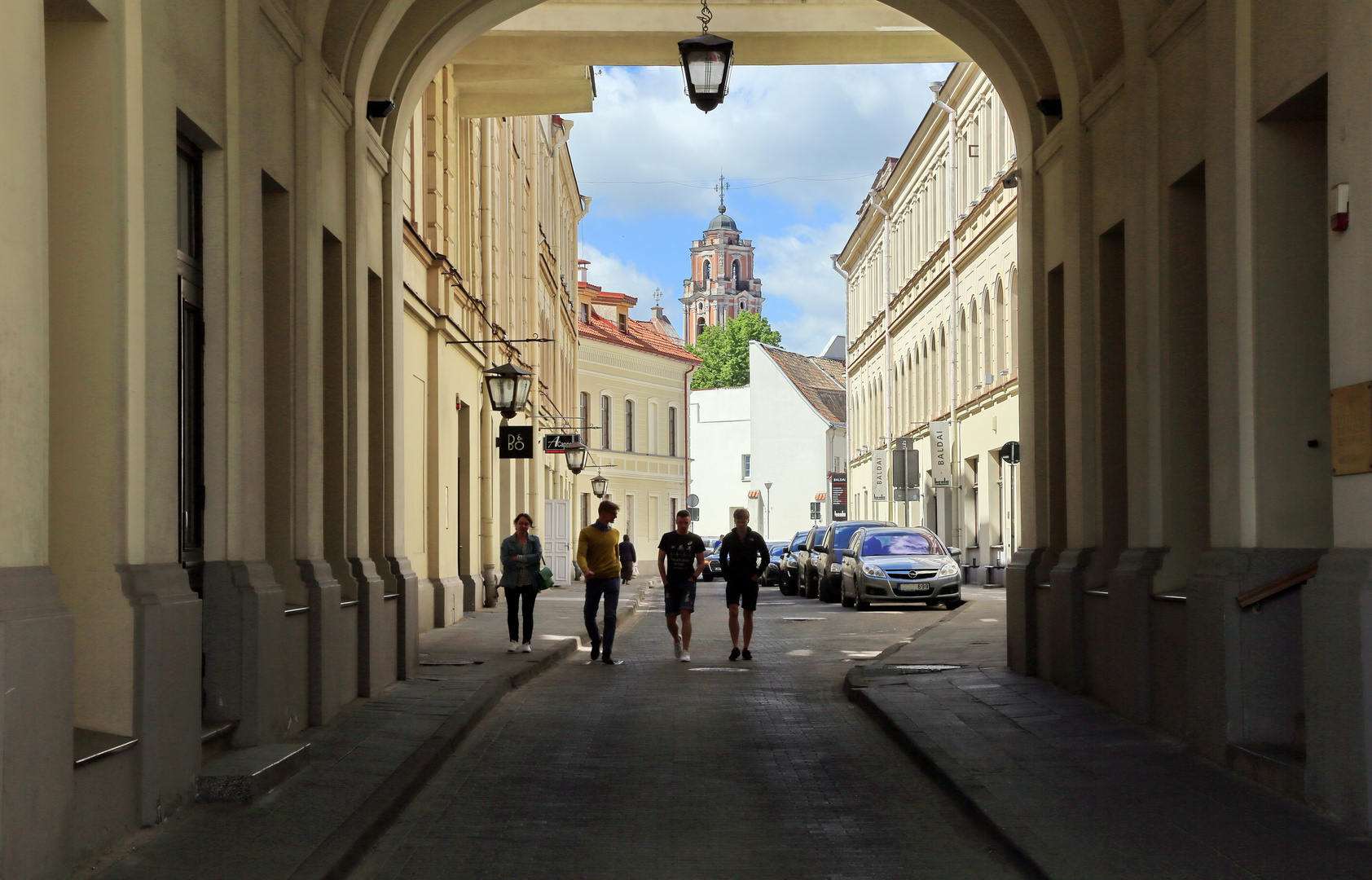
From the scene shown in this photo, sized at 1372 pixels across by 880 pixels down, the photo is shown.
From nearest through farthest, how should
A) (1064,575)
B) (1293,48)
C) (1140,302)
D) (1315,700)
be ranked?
(1315,700), (1293,48), (1140,302), (1064,575)

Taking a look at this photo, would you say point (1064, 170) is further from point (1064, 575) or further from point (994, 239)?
point (994, 239)

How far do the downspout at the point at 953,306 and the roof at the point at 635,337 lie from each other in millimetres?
19745

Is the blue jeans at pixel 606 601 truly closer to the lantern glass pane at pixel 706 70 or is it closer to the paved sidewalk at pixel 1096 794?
the paved sidewalk at pixel 1096 794

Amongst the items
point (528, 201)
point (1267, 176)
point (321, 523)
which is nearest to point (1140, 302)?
point (1267, 176)

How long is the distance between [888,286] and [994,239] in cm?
1692

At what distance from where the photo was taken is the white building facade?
8288 centimetres

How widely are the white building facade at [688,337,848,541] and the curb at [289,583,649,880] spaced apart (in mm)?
68772

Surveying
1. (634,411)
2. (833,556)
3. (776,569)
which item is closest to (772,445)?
(634,411)

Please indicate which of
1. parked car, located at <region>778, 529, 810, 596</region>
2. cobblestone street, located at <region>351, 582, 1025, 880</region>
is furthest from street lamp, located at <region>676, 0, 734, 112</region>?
parked car, located at <region>778, 529, 810, 596</region>

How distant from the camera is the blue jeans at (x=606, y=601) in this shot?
16516 mm

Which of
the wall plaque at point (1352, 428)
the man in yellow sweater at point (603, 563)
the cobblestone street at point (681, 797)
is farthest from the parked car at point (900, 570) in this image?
the wall plaque at point (1352, 428)

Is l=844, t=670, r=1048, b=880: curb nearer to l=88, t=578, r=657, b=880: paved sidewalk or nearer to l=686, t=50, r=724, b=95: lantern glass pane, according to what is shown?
l=88, t=578, r=657, b=880: paved sidewalk

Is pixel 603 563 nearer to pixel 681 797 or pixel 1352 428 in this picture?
pixel 681 797

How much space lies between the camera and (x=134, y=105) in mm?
7367
